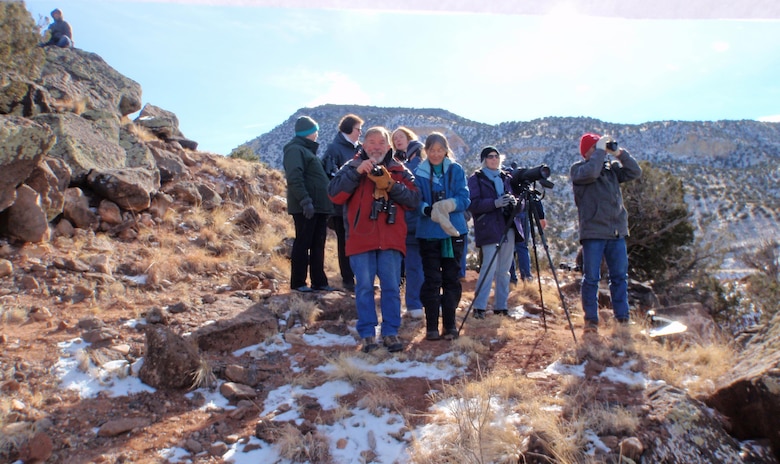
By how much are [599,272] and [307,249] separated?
301 cm

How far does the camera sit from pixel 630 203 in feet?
35.9

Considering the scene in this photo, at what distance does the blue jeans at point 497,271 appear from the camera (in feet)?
16.1

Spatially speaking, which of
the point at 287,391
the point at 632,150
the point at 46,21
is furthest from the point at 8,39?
the point at 632,150

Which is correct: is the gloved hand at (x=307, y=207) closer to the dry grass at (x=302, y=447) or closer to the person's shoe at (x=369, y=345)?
the person's shoe at (x=369, y=345)

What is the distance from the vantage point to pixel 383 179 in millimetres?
3859

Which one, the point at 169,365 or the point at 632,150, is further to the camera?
the point at 632,150

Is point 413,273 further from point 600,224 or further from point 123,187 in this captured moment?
point 123,187

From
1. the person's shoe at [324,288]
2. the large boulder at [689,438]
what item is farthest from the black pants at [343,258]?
the large boulder at [689,438]

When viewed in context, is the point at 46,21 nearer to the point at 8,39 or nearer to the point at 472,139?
the point at 8,39

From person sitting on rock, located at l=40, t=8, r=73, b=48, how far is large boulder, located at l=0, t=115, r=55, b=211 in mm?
7401

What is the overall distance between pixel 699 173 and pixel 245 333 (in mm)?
45070

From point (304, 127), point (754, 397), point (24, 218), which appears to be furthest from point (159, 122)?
point (754, 397)

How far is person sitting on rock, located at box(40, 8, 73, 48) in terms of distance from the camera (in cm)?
1085

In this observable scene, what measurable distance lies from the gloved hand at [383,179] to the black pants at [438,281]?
0.75 metres
